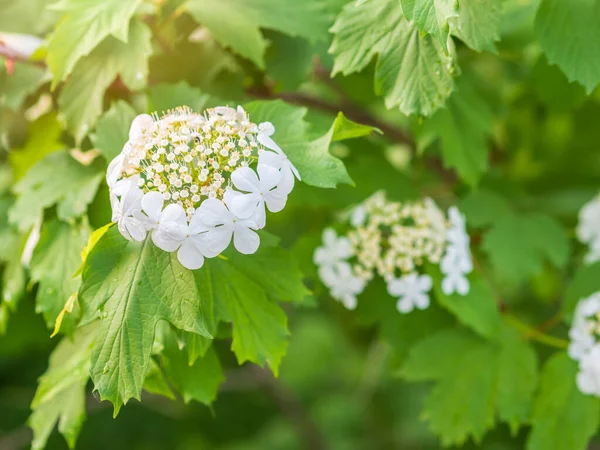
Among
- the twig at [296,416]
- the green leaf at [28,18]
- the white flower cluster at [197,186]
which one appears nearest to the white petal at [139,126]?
the white flower cluster at [197,186]

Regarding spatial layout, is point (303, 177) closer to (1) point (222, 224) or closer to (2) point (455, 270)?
(1) point (222, 224)

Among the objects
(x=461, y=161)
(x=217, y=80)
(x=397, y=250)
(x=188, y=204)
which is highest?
(x=188, y=204)

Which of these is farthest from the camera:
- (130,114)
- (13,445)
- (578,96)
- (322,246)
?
(13,445)

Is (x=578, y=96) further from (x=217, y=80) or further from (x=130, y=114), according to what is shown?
(x=130, y=114)

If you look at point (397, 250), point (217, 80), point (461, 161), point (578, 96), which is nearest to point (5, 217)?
point (217, 80)

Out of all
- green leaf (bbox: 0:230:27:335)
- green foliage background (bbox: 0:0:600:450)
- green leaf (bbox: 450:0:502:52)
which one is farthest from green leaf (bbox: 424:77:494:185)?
green leaf (bbox: 0:230:27:335)

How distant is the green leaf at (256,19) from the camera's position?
4.09ft

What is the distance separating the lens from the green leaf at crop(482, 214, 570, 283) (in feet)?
5.02

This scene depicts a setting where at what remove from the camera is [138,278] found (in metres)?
0.90

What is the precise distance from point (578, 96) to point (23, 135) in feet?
4.70

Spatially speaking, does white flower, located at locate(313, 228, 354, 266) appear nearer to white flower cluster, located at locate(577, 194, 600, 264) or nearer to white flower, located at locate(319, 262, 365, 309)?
white flower, located at locate(319, 262, 365, 309)

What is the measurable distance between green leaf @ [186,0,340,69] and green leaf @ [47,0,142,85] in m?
0.16

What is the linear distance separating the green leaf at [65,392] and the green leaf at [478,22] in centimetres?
88

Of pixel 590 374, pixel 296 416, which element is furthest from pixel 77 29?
pixel 296 416
